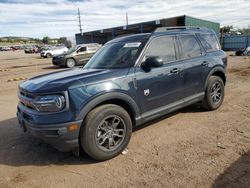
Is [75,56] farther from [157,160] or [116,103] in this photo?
[157,160]

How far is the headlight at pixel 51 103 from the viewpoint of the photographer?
350cm

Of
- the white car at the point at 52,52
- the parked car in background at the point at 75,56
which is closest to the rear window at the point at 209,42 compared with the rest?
the parked car in background at the point at 75,56

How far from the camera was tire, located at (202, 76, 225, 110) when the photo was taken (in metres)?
5.74

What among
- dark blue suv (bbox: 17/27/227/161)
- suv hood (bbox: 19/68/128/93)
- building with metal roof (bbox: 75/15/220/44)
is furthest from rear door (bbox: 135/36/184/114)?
building with metal roof (bbox: 75/15/220/44)

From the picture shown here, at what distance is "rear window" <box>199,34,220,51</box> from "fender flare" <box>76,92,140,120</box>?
2.53 metres

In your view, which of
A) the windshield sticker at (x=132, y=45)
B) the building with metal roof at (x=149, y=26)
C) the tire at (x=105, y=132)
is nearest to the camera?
the tire at (x=105, y=132)

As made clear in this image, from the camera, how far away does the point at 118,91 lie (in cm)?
398

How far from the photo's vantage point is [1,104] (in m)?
8.11

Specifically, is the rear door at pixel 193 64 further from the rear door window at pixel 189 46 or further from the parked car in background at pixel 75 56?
the parked car in background at pixel 75 56

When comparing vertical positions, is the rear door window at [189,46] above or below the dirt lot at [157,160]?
above

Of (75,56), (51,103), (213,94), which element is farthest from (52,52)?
(51,103)

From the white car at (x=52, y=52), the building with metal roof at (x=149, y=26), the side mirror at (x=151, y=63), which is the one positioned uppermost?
the building with metal roof at (x=149, y=26)

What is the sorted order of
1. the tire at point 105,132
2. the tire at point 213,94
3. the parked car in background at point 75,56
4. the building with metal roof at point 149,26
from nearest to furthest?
the tire at point 105,132
the tire at point 213,94
the parked car in background at point 75,56
the building with metal roof at point 149,26

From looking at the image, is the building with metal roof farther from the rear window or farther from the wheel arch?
the wheel arch
